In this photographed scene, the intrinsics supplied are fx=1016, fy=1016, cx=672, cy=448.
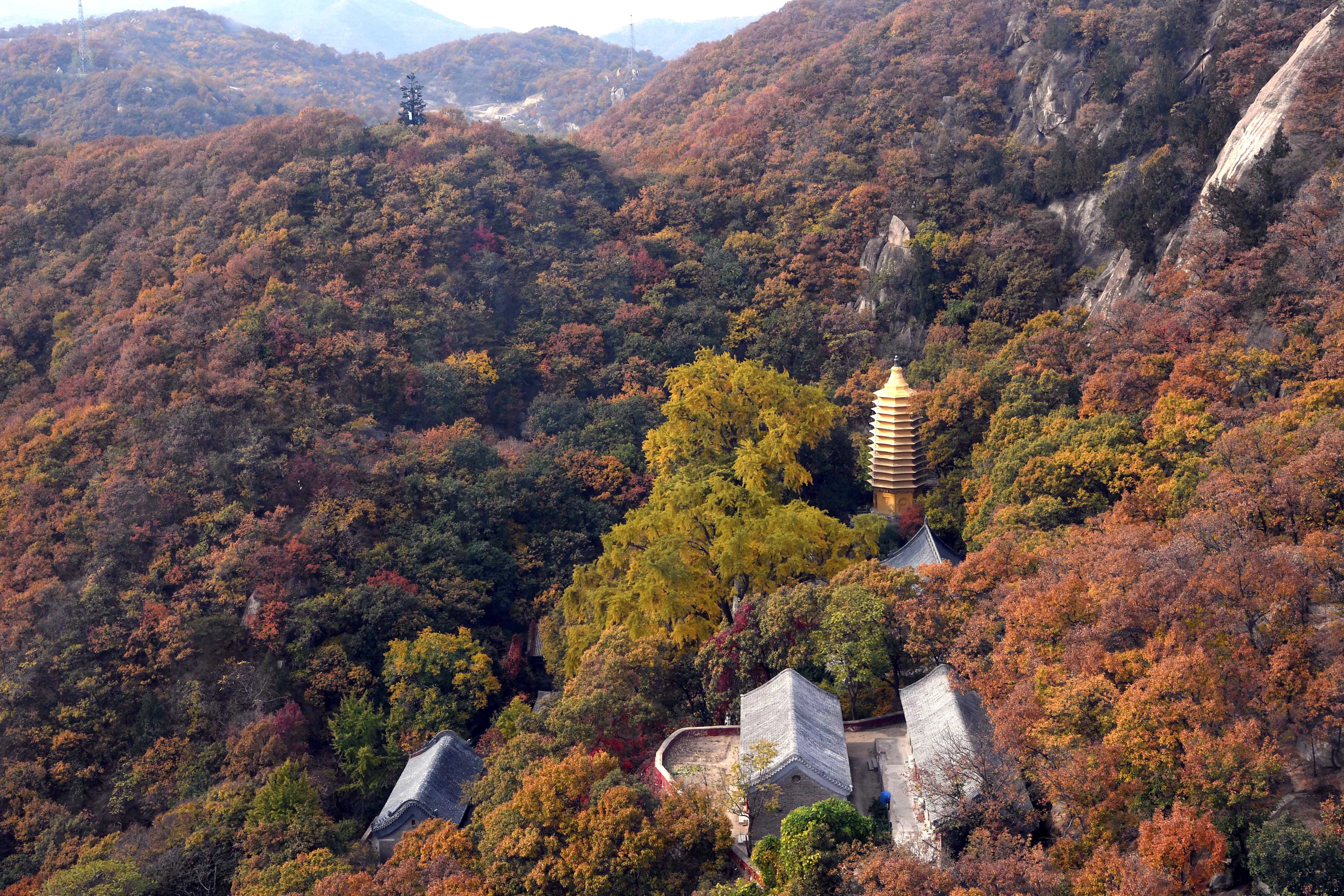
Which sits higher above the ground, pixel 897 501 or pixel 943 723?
pixel 943 723

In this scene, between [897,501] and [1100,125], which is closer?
[897,501]

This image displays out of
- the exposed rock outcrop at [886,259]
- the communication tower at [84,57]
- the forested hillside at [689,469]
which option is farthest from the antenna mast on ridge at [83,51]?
the exposed rock outcrop at [886,259]

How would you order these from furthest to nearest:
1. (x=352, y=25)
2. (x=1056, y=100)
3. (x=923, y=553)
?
1. (x=352, y=25)
2. (x=1056, y=100)
3. (x=923, y=553)

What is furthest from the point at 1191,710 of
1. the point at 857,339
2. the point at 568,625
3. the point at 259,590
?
the point at 857,339

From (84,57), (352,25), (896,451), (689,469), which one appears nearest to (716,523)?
(689,469)

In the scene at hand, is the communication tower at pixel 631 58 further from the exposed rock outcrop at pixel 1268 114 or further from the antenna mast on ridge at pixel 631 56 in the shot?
the exposed rock outcrop at pixel 1268 114

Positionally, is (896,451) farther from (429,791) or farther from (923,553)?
(429,791)
